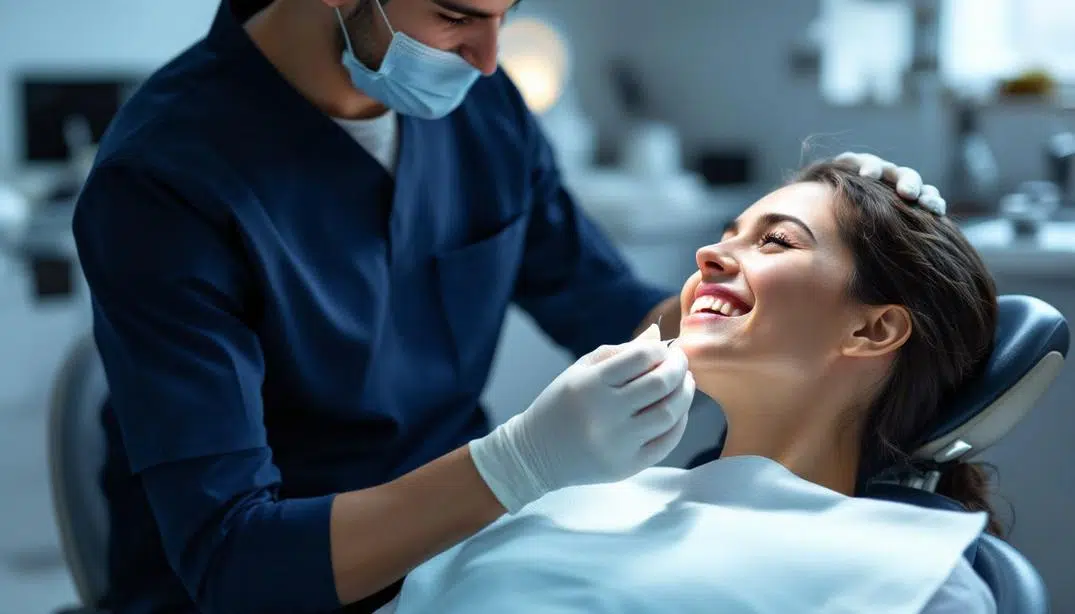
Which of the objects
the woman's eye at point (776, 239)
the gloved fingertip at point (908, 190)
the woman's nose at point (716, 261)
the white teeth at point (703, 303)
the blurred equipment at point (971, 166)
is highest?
the gloved fingertip at point (908, 190)

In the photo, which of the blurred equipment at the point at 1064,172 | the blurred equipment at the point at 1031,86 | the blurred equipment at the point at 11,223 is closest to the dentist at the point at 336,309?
the blurred equipment at the point at 1064,172

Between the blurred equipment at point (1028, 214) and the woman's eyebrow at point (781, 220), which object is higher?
the woman's eyebrow at point (781, 220)

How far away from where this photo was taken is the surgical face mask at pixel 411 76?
51.9 inches

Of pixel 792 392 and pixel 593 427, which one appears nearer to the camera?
pixel 593 427

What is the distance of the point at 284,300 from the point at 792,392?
580mm

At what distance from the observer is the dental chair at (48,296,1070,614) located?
115 cm

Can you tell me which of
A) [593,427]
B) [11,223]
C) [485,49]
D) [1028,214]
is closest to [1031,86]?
[1028,214]

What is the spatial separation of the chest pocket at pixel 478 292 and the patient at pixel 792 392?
0.94ft

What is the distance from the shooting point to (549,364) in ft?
9.83

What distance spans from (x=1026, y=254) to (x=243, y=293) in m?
1.18

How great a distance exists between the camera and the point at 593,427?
3.52 feet

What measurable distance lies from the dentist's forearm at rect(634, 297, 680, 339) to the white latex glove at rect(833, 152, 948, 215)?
30 centimetres

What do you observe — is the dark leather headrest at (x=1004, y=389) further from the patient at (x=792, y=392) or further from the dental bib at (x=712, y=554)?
the dental bib at (x=712, y=554)

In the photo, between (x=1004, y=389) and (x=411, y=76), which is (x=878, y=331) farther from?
(x=411, y=76)
